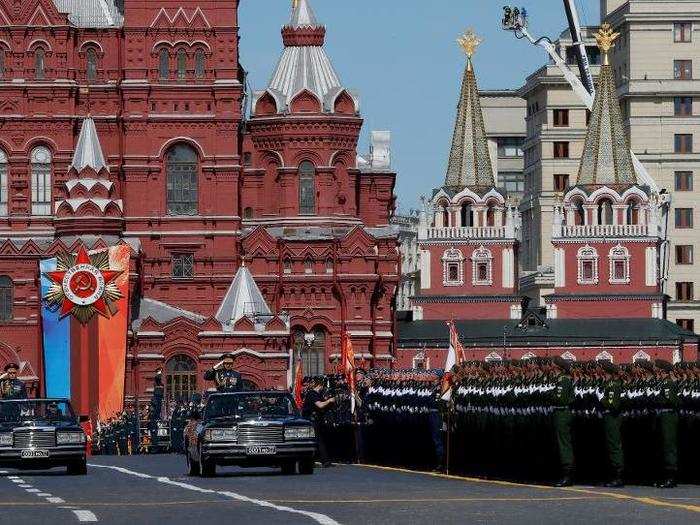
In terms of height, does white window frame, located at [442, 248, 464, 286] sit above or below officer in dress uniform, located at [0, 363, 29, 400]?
above

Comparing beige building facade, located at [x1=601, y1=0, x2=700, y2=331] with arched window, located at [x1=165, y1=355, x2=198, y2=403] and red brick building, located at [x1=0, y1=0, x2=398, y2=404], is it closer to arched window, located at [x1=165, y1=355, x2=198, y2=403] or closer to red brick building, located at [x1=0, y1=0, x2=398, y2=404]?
red brick building, located at [x1=0, y1=0, x2=398, y2=404]

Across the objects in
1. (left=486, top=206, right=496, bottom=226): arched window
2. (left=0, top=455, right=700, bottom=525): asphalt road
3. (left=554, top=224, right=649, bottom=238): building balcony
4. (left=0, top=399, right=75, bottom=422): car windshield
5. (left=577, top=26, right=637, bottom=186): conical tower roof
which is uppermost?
(left=577, top=26, right=637, bottom=186): conical tower roof

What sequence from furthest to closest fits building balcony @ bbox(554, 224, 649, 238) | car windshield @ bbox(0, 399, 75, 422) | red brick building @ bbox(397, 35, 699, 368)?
building balcony @ bbox(554, 224, 649, 238) < red brick building @ bbox(397, 35, 699, 368) < car windshield @ bbox(0, 399, 75, 422)

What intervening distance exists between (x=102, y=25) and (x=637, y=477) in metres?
65.0

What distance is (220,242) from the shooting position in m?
94.2

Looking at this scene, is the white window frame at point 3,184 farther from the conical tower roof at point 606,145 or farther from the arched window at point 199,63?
the conical tower roof at point 606,145

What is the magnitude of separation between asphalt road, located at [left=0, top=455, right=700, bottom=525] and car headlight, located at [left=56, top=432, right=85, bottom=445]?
11.1ft

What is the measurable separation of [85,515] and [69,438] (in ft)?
46.9

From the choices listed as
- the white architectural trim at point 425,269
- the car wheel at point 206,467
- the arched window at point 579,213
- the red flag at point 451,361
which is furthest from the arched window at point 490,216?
the car wheel at point 206,467

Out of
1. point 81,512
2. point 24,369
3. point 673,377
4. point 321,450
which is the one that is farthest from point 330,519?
point 24,369

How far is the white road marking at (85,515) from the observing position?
24906 mm

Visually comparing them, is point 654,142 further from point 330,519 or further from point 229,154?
point 330,519

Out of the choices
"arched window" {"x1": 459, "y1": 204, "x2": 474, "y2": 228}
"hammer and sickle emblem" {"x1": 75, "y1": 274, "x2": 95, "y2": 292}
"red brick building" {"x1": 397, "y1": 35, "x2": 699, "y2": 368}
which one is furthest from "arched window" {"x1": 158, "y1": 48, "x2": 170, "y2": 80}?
"arched window" {"x1": 459, "y1": 204, "x2": 474, "y2": 228}

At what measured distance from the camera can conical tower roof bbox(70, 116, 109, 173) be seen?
90.8 meters
